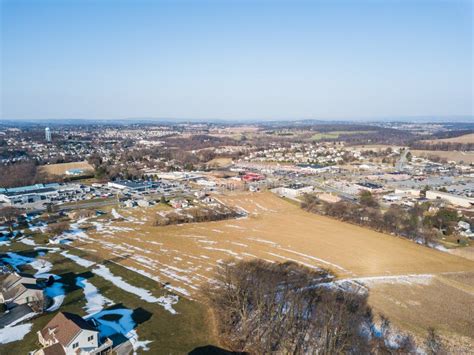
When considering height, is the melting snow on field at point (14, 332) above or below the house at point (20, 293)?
below

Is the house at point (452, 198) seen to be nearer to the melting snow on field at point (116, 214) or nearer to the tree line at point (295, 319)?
the tree line at point (295, 319)

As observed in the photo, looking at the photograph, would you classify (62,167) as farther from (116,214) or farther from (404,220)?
(404,220)

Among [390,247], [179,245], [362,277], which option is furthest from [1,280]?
[390,247]

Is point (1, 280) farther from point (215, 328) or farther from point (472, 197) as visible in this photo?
point (472, 197)

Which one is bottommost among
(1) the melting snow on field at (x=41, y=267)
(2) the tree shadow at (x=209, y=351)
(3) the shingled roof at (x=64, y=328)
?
(1) the melting snow on field at (x=41, y=267)

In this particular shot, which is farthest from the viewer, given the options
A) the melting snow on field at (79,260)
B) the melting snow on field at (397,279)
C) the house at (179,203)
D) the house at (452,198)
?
the house at (452,198)

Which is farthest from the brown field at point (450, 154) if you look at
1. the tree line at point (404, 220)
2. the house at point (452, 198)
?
the tree line at point (404, 220)

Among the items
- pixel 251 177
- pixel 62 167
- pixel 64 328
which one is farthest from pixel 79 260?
pixel 62 167
